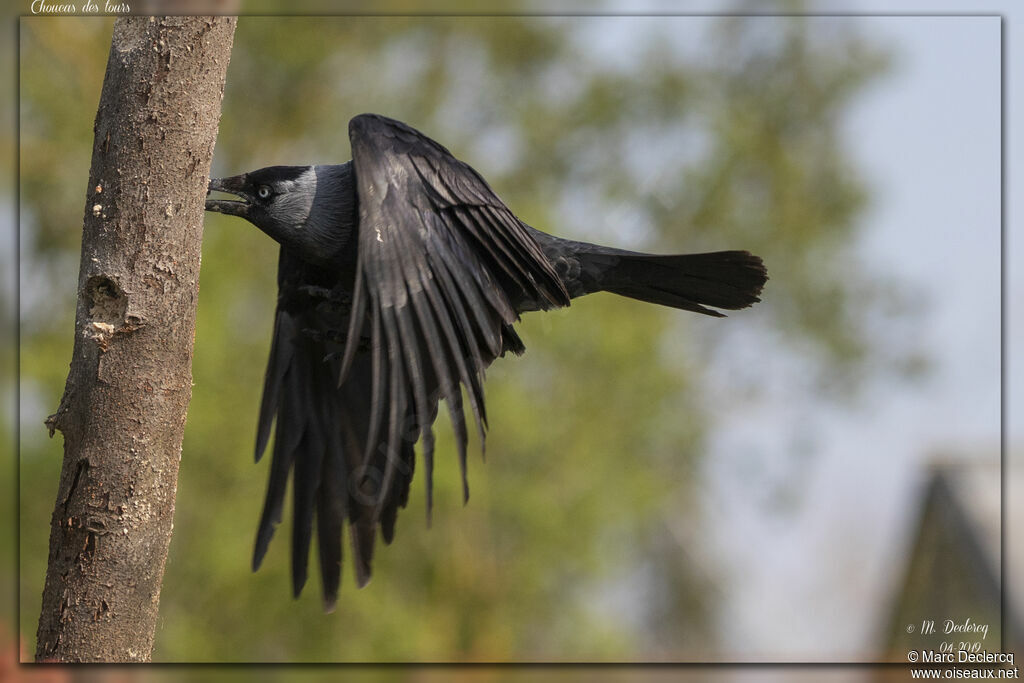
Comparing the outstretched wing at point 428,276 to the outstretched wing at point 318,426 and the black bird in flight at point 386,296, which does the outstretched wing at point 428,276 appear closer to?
the black bird in flight at point 386,296

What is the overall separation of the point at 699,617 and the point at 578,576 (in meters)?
3.29

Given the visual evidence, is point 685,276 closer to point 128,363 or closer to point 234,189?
point 234,189

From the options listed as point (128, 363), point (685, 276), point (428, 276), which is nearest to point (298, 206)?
point (428, 276)

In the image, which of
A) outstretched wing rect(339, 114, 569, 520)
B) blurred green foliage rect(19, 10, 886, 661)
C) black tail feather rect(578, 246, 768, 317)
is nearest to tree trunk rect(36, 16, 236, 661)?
outstretched wing rect(339, 114, 569, 520)

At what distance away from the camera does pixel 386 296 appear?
→ 217 cm

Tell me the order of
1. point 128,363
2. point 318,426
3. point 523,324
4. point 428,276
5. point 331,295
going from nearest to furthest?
point 128,363
point 428,276
point 331,295
point 318,426
point 523,324

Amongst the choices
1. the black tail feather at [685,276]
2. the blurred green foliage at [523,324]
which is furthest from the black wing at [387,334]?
the blurred green foliage at [523,324]

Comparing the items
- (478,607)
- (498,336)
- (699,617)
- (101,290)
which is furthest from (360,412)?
(699,617)

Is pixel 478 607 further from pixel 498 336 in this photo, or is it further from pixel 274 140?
pixel 498 336

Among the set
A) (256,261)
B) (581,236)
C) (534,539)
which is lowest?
(534,539)

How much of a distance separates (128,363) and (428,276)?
742mm

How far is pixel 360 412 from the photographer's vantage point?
3164 mm

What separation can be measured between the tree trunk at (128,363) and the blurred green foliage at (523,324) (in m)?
3.51

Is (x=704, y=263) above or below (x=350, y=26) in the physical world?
below
